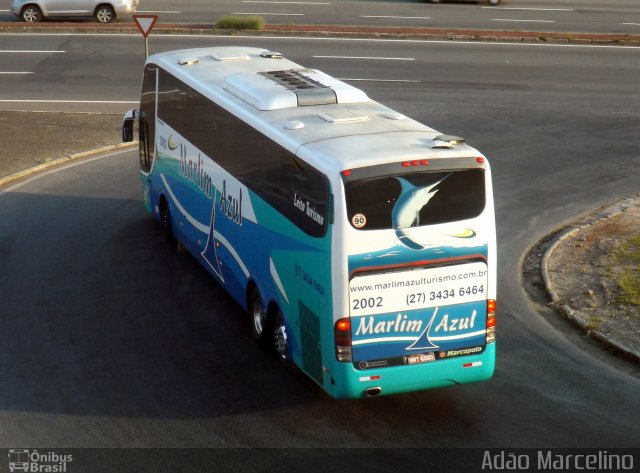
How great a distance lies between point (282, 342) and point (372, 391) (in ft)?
6.10

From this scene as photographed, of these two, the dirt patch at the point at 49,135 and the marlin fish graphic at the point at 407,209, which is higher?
the marlin fish graphic at the point at 407,209

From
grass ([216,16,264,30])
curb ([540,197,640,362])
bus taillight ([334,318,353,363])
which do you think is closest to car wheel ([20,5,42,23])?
grass ([216,16,264,30])

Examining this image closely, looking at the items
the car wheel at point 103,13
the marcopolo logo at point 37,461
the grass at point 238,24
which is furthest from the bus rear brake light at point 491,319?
the car wheel at point 103,13

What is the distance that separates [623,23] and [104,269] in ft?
92.2

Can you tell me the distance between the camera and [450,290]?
37.4 feet

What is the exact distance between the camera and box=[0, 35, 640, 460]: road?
450 inches

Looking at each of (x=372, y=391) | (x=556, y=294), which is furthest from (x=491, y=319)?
(x=556, y=294)

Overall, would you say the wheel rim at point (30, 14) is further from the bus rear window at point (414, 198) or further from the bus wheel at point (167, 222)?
the bus rear window at point (414, 198)

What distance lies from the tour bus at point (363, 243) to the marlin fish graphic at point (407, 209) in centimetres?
1

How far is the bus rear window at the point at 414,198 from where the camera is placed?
10977 millimetres

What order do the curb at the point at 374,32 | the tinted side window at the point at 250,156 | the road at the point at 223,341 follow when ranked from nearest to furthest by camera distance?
the road at the point at 223,341
the tinted side window at the point at 250,156
the curb at the point at 374,32

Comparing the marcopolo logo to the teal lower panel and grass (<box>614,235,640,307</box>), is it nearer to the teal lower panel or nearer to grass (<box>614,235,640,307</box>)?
the teal lower panel

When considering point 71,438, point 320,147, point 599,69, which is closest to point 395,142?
point 320,147

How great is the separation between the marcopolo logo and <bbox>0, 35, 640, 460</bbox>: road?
220mm
